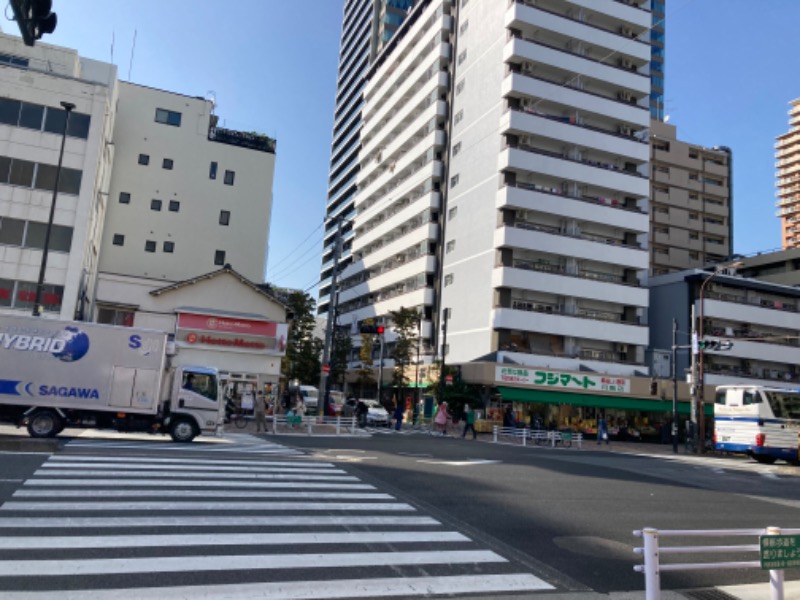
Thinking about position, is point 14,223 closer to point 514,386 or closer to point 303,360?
point 303,360

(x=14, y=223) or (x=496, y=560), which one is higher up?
(x=14, y=223)

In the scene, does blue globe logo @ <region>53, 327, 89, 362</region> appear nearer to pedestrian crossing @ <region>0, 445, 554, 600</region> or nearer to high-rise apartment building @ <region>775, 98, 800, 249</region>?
pedestrian crossing @ <region>0, 445, 554, 600</region>

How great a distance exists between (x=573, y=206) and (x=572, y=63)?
461 inches

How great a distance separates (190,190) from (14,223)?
1521 cm

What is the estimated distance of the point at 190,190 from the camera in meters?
44.3

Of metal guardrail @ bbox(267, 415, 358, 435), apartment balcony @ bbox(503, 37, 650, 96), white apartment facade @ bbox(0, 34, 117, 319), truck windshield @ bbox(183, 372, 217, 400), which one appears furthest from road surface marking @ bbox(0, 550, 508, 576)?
A: apartment balcony @ bbox(503, 37, 650, 96)

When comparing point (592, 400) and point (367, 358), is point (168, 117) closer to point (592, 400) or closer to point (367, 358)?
point (367, 358)

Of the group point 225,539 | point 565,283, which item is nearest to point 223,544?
point 225,539

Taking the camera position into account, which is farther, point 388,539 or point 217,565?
point 388,539

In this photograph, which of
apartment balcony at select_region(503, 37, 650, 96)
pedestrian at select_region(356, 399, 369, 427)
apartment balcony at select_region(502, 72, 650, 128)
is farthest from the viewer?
apartment balcony at select_region(503, 37, 650, 96)

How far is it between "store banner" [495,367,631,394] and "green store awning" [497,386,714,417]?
48 centimetres

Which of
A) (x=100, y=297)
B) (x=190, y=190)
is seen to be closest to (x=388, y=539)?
(x=100, y=297)

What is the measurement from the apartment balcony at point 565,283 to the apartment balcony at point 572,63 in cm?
1576

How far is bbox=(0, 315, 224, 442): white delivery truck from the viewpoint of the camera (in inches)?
643
